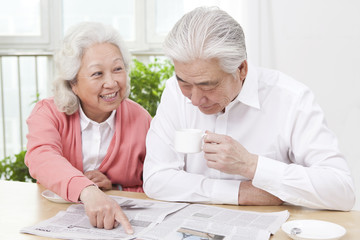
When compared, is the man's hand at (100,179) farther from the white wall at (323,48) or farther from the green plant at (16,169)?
the white wall at (323,48)

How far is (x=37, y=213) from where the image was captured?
157cm

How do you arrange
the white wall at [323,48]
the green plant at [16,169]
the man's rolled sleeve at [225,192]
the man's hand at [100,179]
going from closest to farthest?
the man's rolled sleeve at [225,192], the man's hand at [100,179], the white wall at [323,48], the green plant at [16,169]

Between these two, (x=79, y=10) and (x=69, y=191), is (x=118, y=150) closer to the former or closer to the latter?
(x=69, y=191)

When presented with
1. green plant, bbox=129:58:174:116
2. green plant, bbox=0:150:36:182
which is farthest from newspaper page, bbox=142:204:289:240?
green plant, bbox=0:150:36:182

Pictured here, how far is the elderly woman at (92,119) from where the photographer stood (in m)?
1.92

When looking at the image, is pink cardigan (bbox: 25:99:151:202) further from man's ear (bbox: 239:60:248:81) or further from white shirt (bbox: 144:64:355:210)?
man's ear (bbox: 239:60:248:81)

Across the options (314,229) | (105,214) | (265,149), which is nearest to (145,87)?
(265,149)

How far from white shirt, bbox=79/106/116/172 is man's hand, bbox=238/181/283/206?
28.7 inches

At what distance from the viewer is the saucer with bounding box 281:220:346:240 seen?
4.19 ft

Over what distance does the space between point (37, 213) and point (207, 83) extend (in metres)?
0.72

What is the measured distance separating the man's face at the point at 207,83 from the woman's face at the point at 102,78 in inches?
18.2

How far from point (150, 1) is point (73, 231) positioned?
2971 millimetres

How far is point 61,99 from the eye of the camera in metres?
1.98

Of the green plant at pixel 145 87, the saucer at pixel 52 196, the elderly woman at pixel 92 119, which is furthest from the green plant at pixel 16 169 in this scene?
the saucer at pixel 52 196
